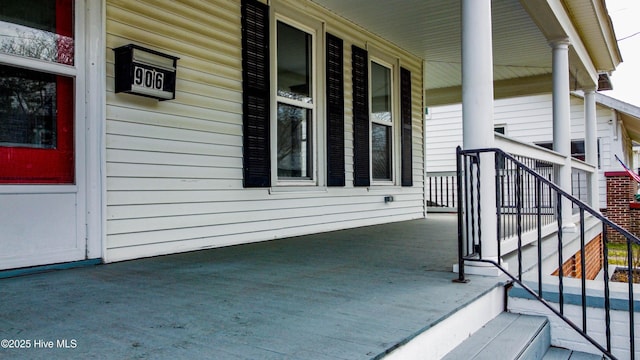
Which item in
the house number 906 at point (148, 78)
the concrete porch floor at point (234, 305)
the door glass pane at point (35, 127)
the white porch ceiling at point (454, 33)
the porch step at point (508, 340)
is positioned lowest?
the porch step at point (508, 340)

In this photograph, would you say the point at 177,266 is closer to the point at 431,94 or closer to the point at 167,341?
the point at 167,341

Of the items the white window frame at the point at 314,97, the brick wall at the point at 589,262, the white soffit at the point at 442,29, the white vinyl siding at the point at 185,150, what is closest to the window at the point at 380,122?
the white soffit at the point at 442,29

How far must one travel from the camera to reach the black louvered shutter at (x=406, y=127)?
6773 mm

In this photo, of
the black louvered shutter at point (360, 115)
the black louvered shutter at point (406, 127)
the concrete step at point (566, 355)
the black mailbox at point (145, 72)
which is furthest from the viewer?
the black louvered shutter at point (406, 127)

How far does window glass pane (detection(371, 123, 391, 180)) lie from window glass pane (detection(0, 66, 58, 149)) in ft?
13.4

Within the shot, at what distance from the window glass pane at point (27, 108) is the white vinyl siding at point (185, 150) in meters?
0.35

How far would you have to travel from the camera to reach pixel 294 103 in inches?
191

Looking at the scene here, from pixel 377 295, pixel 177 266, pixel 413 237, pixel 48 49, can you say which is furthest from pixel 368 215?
pixel 48 49

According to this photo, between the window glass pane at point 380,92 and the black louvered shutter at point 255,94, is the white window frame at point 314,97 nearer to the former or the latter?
the black louvered shutter at point 255,94

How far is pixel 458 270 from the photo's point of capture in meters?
2.83

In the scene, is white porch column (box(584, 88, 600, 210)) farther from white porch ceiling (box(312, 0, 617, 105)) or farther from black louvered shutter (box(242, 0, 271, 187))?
black louvered shutter (box(242, 0, 271, 187))

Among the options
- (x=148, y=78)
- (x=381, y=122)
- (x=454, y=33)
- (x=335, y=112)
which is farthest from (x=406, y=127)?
(x=148, y=78)

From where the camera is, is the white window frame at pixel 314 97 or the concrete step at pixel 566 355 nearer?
the concrete step at pixel 566 355

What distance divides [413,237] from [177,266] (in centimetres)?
264
